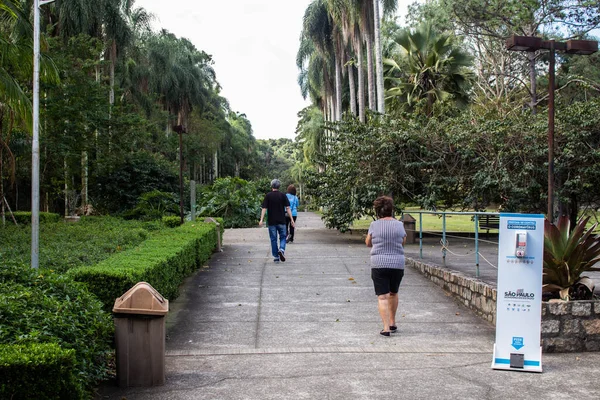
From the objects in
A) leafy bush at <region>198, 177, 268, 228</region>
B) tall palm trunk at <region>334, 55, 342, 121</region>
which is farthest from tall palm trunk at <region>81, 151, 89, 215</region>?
tall palm trunk at <region>334, 55, 342, 121</region>

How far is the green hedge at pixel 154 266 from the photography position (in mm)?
6754

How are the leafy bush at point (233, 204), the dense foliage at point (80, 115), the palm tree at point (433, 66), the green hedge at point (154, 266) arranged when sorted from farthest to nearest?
1. the leafy bush at point (233, 204)
2. the palm tree at point (433, 66)
3. the dense foliage at point (80, 115)
4. the green hedge at point (154, 266)

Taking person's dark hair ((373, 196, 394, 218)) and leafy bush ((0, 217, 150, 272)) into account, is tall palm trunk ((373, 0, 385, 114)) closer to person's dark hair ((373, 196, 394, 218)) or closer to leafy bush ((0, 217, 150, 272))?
leafy bush ((0, 217, 150, 272))

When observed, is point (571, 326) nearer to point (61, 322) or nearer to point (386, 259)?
point (386, 259)

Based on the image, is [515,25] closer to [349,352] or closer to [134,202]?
[134,202]

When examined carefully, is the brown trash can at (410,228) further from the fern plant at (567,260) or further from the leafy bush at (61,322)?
the leafy bush at (61,322)

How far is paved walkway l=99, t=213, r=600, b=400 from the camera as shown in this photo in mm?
5383

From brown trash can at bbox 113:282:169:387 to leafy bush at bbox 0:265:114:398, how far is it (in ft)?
0.41

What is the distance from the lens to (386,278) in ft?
24.2

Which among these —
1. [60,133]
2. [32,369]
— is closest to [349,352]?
[32,369]

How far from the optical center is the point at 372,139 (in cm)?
1850

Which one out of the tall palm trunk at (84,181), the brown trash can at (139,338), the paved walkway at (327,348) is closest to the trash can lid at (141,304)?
the brown trash can at (139,338)

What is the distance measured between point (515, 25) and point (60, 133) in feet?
59.3

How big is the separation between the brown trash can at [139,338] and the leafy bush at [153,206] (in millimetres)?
22287
